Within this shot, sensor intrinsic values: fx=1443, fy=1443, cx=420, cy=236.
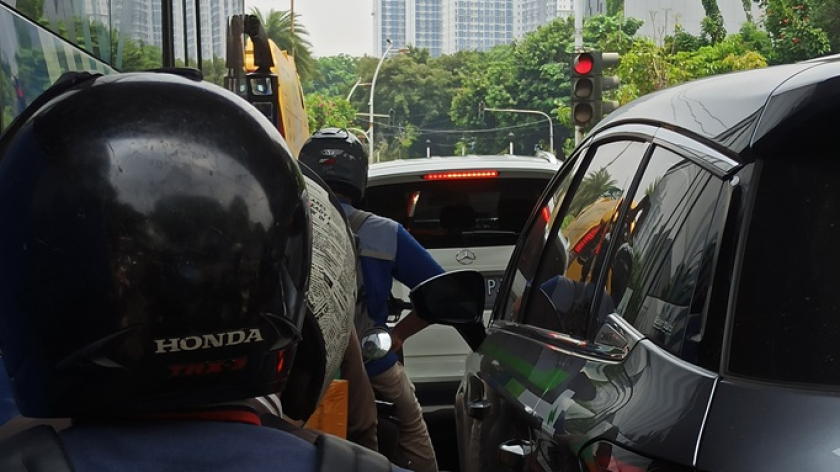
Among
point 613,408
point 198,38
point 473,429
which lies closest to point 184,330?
point 613,408

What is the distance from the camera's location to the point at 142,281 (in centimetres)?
158

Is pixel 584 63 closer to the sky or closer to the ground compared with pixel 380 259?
closer to the sky

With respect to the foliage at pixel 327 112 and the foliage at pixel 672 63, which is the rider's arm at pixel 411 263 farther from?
the foliage at pixel 327 112

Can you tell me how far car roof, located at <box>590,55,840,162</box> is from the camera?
229 centimetres

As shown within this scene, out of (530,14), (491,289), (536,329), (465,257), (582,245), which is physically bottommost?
(491,289)

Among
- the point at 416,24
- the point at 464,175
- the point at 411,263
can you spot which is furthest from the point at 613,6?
the point at 411,263

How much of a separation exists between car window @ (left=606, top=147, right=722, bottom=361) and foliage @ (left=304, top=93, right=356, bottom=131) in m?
89.1

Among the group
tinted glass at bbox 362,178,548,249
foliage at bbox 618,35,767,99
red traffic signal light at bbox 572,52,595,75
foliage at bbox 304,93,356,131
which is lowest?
foliage at bbox 304,93,356,131

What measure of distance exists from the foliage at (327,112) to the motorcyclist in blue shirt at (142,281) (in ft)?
296

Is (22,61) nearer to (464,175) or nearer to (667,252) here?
(667,252)

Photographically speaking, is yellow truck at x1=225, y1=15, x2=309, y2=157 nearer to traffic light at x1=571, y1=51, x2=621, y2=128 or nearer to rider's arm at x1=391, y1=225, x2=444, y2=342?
traffic light at x1=571, y1=51, x2=621, y2=128

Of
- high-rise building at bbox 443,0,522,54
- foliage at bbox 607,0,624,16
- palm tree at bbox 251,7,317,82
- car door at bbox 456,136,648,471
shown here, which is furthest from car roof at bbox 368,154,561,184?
high-rise building at bbox 443,0,522,54

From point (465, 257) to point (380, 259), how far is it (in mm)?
3131

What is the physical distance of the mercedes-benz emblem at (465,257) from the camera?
8.16 metres
